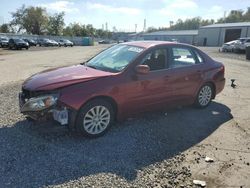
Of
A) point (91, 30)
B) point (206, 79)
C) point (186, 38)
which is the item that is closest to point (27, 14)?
point (91, 30)

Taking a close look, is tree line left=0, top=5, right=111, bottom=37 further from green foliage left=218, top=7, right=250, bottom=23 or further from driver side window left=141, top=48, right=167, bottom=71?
driver side window left=141, top=48, right=167, bottom=71

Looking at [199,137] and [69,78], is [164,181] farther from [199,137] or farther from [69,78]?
[69,78]

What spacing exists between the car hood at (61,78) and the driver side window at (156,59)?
0.91 metres

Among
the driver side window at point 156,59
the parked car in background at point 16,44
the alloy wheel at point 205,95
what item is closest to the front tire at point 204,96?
the alloy wheel at point 205,95

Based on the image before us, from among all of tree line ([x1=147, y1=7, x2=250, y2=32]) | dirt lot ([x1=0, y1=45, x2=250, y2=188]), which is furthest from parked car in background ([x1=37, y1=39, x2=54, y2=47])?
tree line ([x1=147, y1=7, x2=250, y2=32])

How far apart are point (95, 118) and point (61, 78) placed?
91 centimetres

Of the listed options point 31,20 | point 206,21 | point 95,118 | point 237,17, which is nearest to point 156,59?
point 95,118

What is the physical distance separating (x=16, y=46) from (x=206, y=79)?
115 feet

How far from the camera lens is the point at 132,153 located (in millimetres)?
4277

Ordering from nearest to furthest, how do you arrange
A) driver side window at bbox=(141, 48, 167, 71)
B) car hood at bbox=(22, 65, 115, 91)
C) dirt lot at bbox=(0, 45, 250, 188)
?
dirt lot at bbox=(0, 45, 250, 188) → car hood at bbox=(22, 65, 115, 91) → driver side window at bbox=(141, 48, 167, 71)

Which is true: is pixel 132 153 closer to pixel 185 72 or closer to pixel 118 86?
pixel 118 86

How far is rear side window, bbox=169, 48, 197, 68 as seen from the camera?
228 inches

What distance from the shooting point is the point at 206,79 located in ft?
21.4

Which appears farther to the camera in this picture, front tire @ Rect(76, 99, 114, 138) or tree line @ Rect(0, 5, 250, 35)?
tree line @ Rect(0, 5, 250, 35)
